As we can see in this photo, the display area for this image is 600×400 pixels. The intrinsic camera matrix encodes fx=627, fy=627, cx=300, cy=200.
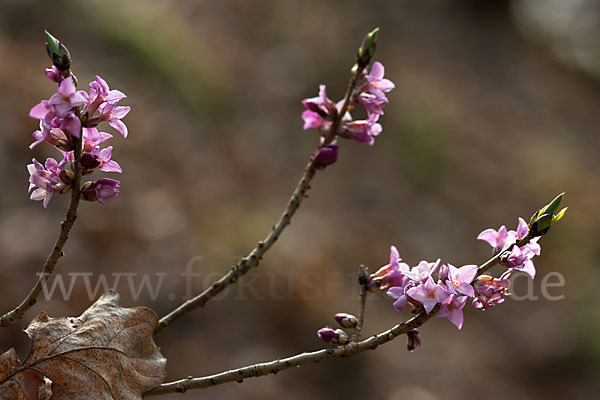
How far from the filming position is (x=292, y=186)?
5.56 m

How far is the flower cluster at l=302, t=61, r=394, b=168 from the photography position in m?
1.22

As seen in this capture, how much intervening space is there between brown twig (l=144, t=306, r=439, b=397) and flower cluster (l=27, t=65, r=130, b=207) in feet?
1.18

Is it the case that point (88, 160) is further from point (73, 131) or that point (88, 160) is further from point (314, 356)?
point (314, 356)

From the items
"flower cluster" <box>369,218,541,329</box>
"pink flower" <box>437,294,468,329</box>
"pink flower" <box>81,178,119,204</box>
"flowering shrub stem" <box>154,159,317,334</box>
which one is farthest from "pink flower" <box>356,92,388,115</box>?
→ "pink flower" <box>81,178,119,204</box>

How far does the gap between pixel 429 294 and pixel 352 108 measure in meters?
0.41

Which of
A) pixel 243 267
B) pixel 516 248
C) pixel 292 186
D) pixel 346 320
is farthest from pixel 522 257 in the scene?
pixel 292 186

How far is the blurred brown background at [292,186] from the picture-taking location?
4043 millimetres

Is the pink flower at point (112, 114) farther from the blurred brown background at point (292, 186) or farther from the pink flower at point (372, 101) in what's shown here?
the blurred brown background at point (292, 186)

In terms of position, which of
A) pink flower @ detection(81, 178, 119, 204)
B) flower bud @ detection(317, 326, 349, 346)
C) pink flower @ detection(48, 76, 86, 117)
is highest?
pink flower @ detection(48, 76, 86, 117)

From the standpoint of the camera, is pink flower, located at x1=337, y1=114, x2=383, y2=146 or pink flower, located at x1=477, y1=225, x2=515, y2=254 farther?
pink flower, located at x1=337, y1=114, x2=383, y2=146

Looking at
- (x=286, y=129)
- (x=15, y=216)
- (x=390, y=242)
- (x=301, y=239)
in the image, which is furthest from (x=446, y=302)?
(x=286, y=129)

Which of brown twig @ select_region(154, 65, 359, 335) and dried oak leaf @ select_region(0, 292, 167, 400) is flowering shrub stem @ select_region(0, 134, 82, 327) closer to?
dried oak leaf @ select_region(0, 292, 167, 400)

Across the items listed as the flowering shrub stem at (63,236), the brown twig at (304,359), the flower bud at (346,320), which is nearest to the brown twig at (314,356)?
the brown twig at (304,359)

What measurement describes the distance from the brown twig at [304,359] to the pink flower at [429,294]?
0.11 feet
